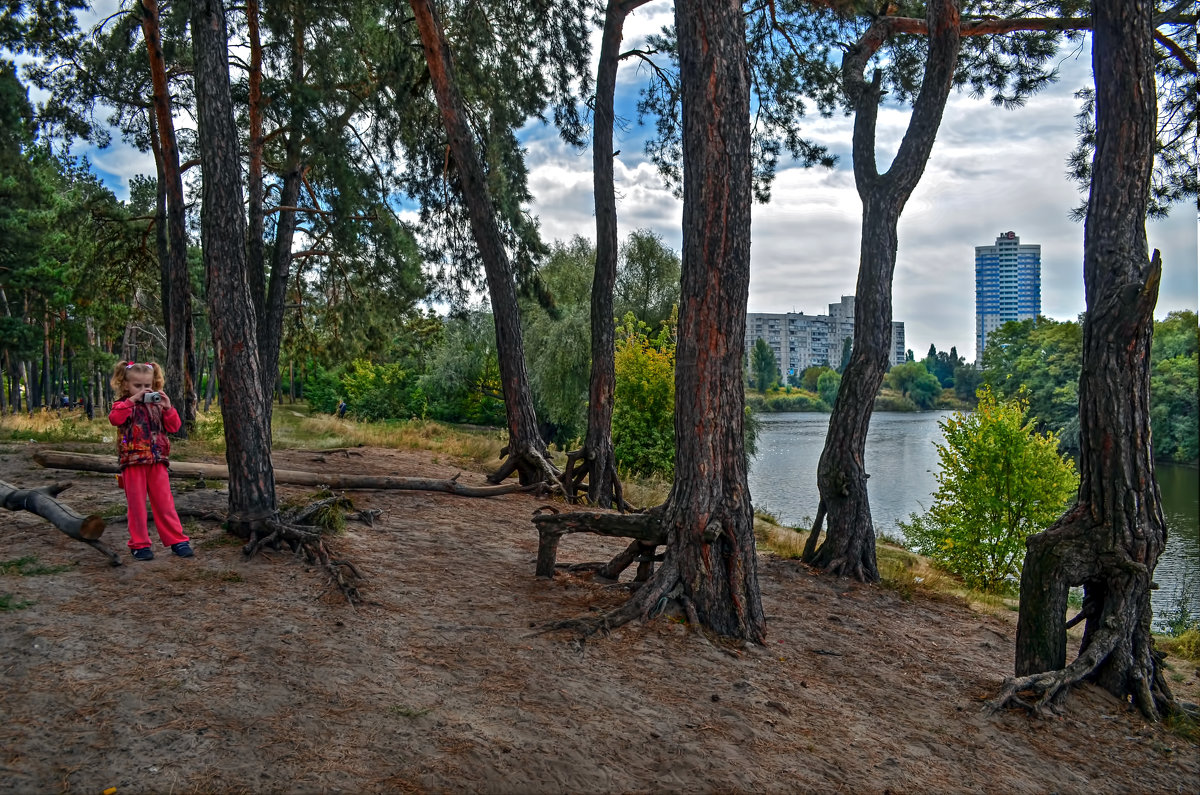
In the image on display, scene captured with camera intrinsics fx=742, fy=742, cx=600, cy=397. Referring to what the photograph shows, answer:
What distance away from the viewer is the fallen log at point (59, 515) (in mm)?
5348

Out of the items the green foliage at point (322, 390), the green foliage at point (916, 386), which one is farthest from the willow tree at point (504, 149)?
the green foliage at point (916, 386)

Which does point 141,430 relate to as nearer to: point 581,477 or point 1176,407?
point 581,477

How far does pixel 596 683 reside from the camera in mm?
4387

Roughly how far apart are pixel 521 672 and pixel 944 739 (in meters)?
2.52

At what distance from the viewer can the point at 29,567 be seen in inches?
205

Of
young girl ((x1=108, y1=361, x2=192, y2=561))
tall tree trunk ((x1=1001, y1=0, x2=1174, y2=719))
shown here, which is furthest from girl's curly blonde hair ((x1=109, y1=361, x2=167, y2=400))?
tall tree trunk ((x1=1001, y1=0, x2=1174, y2=719))

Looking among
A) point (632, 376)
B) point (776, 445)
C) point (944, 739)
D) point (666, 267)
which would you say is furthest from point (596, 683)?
point (776, 445)

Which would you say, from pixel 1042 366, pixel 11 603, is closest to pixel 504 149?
pixel 11 603

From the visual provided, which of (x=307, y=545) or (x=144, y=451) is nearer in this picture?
(x=144, y=451)

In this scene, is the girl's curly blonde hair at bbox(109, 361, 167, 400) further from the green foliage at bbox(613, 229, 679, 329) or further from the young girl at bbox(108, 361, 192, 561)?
the green foliage at bbox(613, 229, 679, 329)

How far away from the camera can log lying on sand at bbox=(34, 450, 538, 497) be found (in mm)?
8562

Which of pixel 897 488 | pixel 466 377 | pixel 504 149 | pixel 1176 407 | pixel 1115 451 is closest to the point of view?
pixel 1115 451

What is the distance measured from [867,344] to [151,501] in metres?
6.92

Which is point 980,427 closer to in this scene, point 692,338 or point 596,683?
point 692,338
